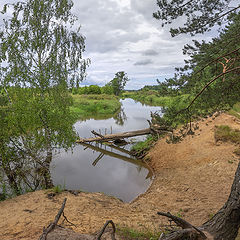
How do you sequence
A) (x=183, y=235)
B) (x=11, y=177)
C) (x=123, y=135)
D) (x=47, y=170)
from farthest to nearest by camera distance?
(x=123, y=135), (x=47, y=170), (x=11, y=177), (x=183, y=235)

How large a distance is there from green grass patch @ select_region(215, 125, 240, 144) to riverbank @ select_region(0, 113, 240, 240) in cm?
37

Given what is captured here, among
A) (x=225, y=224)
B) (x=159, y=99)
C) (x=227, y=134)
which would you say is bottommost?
(x=225, y=224)

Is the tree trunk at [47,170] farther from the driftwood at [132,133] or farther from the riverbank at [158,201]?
the driftwood at [132,133]

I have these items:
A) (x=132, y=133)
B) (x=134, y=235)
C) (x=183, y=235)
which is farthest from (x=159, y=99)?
(x=183, y=235)

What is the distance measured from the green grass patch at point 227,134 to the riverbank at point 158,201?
37 centimetres

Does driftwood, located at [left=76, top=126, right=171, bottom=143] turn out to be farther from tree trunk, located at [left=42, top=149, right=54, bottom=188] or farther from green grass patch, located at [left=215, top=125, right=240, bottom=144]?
tree trunk, located at [left=42, top=149, right=54, bottom=188]

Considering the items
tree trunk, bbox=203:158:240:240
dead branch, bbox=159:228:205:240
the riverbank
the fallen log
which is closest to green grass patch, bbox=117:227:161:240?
the riverbank

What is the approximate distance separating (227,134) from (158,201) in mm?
7567

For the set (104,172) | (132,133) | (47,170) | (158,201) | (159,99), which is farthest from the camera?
(159,99)

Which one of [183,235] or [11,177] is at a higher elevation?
[183,235]

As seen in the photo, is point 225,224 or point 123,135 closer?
point 225,224

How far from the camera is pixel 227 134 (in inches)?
507

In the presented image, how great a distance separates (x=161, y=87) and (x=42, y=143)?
5.74 m

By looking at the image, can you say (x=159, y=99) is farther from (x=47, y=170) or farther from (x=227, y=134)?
(x=47, y=170)
